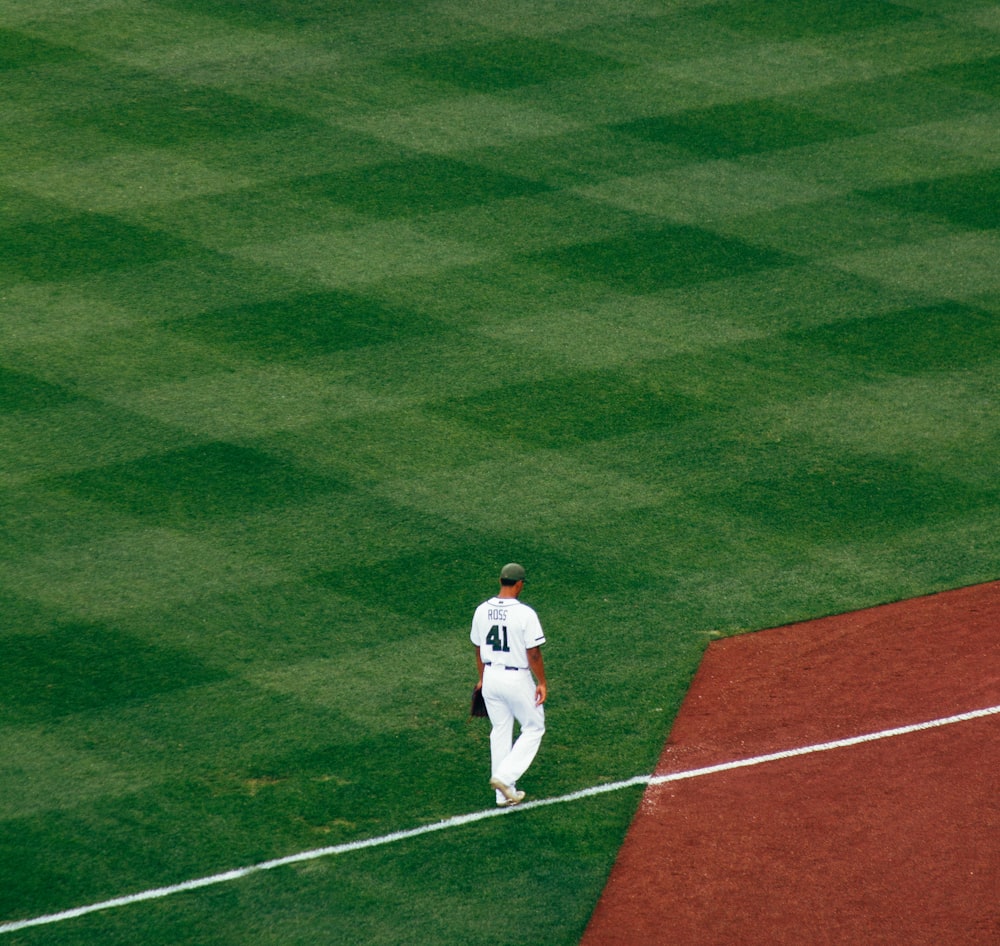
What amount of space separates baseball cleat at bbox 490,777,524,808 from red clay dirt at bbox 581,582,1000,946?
2.54 ft

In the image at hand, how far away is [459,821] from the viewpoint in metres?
8.42

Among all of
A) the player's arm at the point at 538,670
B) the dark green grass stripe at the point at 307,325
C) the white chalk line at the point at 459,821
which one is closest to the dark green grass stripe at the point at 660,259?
the dark green grass stripe at the point at 307,325

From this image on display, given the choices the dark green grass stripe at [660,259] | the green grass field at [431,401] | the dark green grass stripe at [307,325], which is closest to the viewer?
the green grass field at [431,401]

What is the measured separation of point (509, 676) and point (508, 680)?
1.0 inches

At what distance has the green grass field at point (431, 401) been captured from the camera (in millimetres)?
8641

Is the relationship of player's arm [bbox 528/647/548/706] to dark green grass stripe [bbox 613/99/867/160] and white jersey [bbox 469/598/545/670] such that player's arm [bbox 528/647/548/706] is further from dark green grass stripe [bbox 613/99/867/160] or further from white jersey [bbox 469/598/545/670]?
dark green grass stripe [bbox 613/99/867/160]

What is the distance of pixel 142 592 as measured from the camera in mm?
10648

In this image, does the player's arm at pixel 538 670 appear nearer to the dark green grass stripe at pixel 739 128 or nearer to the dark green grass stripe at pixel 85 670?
the dark green grass stripe at pixel 85 670

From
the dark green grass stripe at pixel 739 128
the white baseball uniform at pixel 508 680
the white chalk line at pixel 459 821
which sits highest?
the dark green grass stripe at pixel 739 128

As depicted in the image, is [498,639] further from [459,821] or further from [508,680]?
[459,821]

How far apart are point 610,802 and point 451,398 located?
5478mm

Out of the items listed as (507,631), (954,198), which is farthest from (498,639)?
(954,198)

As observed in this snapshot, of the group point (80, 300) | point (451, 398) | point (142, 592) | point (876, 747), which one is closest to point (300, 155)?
point (80, 300)

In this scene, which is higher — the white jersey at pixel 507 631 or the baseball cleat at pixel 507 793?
the white jersey at pixel 507 631
